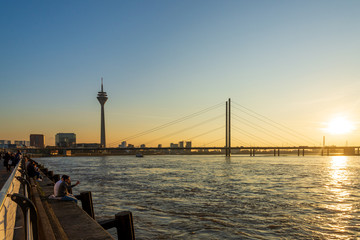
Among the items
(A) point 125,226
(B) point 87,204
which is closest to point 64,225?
(A) point 125,226

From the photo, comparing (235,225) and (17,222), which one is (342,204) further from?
(17,222)

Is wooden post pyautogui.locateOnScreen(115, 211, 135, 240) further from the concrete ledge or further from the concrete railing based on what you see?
the concrete railing

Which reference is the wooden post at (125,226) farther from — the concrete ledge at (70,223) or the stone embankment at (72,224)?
the concrete ledge at (70,223)

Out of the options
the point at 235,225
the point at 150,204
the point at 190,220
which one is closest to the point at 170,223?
the point at 190,220

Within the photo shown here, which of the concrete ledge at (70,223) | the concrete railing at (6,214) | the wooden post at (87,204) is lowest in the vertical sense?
the wooden post at (87,204)

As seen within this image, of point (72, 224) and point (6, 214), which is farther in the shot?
point (72, 224)

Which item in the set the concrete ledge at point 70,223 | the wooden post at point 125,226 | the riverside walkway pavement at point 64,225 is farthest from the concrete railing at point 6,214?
the wooden post at point 125,226

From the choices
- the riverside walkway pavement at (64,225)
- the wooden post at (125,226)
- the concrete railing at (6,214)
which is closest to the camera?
the concrete railing at (6,214)

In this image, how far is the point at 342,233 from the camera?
11.3 m

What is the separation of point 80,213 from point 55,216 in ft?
2.07

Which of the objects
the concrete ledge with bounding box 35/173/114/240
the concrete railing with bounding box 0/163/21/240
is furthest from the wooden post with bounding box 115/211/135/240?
the concrete railing with bounding box 0/163/21/240

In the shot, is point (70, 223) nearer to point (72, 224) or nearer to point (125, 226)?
point (72, 224)

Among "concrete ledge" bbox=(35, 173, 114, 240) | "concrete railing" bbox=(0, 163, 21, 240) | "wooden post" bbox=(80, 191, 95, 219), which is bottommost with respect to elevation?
"wooden post" bbox=(80, 191, 95, 219)

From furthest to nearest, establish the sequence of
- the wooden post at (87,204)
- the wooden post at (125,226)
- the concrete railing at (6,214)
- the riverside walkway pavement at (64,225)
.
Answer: the wooden post at (87,204) → the wooden post at (125,226) → the riverside walkway pavement at (64,225) → the concrete railing at (6,214)
